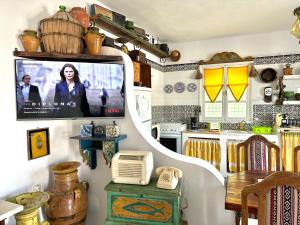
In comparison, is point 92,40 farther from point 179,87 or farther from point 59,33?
point 179,87

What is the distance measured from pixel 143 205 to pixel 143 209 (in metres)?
0.03

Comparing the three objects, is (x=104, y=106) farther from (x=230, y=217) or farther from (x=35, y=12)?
(x=230, y=217)

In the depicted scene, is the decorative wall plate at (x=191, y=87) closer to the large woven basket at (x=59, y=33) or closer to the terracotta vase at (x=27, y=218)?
the large woven basket at (x=59, y=33)

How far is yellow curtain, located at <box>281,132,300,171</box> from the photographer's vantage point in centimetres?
326

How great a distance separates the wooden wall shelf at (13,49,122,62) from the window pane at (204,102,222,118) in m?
A: 2.74

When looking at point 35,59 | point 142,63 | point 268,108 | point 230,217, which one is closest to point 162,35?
point 142,63

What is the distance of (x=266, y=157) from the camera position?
2.11 m

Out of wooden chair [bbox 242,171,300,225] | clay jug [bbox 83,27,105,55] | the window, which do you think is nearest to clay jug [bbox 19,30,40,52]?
clay jug [bbox 83,27,105,55]

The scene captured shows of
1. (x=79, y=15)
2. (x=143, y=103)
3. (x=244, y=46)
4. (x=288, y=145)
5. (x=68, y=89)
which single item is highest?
(x=244, y=46)

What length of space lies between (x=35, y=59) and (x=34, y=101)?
31 centimetres

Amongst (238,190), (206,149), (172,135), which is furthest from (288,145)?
(238,190)

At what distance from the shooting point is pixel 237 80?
3875 millimetres

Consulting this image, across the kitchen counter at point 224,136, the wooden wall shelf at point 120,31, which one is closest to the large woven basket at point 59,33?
the wooden wall shelf at point 120,31

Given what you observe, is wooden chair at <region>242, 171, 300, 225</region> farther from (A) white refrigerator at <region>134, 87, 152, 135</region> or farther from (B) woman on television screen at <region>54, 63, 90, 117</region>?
(A) white refrigerator at <region>134, 87, 152, 135</region>
